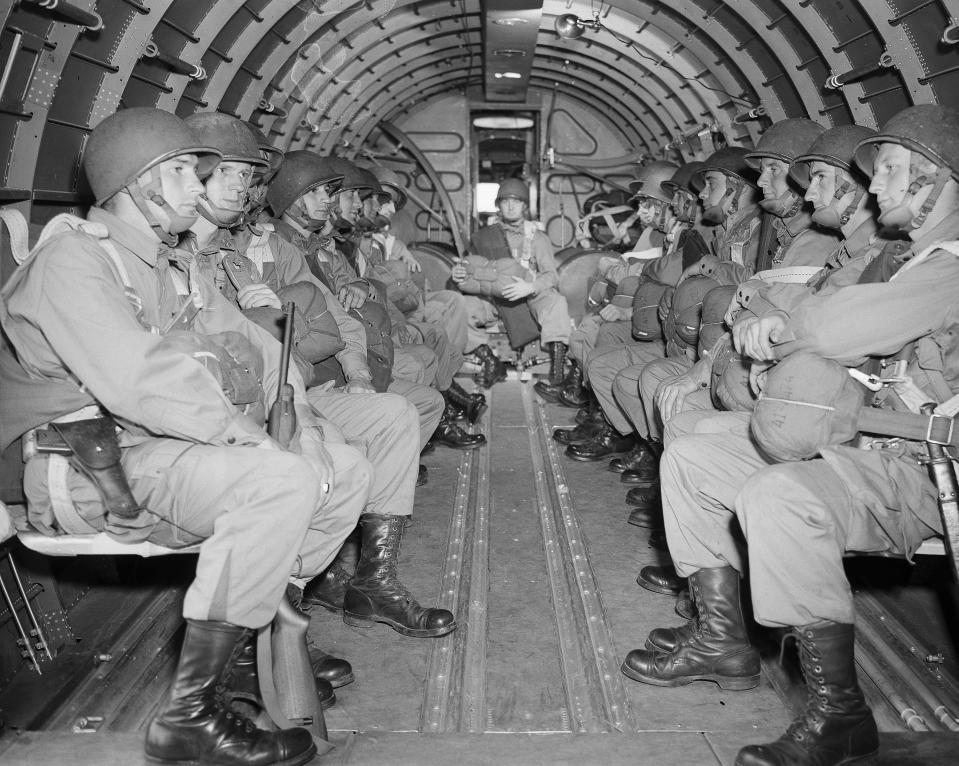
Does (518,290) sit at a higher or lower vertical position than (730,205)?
lower

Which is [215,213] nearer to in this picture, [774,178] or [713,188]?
[774,178]

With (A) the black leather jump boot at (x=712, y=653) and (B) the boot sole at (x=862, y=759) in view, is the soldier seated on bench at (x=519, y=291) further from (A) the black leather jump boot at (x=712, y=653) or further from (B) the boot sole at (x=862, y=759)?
(B) the boot sole at (x=862, y=759)

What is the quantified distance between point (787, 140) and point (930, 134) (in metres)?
1.98

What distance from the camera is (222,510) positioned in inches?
93.4

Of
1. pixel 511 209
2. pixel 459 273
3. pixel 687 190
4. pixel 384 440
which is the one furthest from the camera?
pixel 511 209

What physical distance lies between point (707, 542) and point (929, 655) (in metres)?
0.89

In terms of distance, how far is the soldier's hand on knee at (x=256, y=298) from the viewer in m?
3.61

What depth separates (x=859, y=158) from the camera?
3.40 meters

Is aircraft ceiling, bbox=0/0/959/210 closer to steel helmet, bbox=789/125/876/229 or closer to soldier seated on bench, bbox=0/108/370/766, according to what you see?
steel helmet, bbox=789/125/876/229

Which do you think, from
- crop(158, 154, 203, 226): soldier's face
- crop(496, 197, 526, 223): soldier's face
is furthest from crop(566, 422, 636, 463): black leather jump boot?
crop(496, 197, 526, 223): soldier's face

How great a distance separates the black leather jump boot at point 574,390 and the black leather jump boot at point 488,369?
2.54 feet

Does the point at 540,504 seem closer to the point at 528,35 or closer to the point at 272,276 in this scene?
the point at 272,276

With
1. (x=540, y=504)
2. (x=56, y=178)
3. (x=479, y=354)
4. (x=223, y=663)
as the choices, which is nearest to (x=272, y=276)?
(x=56, y=178)

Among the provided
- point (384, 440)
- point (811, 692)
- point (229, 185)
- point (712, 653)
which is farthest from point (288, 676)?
point (229, 185)
